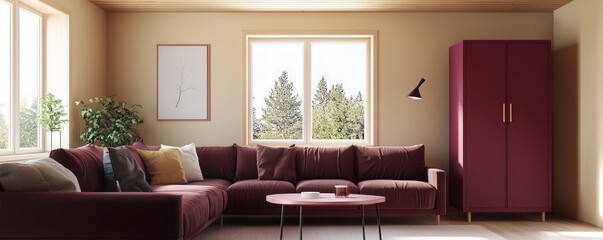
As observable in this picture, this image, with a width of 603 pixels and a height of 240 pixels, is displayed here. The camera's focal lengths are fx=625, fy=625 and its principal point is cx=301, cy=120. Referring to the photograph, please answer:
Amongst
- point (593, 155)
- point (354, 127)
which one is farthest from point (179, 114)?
point (593, 155)

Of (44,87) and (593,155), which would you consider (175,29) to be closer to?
(44,87)

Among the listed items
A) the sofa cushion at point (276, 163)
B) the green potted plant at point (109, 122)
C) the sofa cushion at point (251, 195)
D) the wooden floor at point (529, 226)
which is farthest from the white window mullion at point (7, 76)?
the wooden floor at point (529, 226)

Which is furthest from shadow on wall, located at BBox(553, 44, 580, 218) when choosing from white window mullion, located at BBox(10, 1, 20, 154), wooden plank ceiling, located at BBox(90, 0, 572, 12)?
white window mullion, located at BBox(10, 1, 20, 154)

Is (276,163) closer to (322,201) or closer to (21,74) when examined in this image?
(322,201)

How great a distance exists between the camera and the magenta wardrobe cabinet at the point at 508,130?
6.57 m

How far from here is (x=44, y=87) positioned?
6191mm

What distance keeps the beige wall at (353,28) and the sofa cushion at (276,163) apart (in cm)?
80

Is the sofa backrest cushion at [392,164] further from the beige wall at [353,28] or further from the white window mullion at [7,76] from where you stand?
the white window mullion at [7,76]

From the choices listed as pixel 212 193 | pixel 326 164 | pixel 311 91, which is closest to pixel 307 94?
pixel 311 91

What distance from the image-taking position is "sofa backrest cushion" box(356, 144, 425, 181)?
6.67 meters

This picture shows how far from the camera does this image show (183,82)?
730 centimetres

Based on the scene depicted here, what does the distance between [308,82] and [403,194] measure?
6.45ft

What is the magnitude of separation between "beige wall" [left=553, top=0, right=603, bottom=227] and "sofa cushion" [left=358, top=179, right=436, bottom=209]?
166 centimetres

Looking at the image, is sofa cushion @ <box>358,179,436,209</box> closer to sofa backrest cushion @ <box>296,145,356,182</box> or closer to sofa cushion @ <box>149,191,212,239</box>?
sofa backrest cushion @ <box>296,145,356,182</box>
